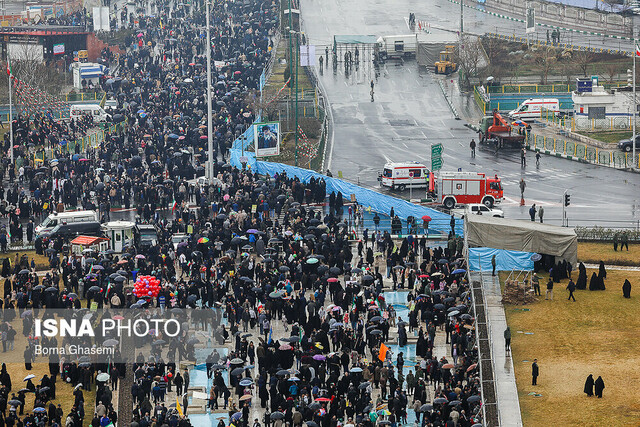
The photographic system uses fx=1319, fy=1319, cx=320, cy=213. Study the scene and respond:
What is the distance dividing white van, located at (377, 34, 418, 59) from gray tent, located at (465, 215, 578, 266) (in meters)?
49.4

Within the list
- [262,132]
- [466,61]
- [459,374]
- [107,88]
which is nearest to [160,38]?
[107,88]

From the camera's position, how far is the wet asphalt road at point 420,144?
6769 cm

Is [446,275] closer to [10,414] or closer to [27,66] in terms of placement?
[10,414]

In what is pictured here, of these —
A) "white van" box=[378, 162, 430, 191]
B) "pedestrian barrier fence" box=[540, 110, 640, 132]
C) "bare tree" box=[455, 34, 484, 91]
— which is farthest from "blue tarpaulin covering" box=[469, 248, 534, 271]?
"bare tree" box=[455, 34, 484, 91]

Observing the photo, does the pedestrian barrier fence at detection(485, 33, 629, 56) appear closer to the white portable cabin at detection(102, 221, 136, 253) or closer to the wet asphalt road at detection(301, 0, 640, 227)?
the wet asphalt road at detection(301, 0, 640, 227)

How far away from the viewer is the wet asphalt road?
67.7 metres

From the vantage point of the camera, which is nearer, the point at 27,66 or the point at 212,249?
the point at 212,249

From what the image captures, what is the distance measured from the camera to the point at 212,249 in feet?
182

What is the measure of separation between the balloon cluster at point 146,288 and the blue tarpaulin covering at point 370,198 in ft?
53.1

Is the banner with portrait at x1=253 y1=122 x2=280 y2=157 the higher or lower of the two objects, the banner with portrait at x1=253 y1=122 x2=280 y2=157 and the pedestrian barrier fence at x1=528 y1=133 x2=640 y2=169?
the higher

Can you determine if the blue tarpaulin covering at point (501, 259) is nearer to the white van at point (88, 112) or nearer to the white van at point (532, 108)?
the white van at point (532, 108)

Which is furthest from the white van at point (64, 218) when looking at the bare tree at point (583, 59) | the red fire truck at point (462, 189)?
the bare tree at point (583, 59)

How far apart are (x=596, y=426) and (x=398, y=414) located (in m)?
6.35

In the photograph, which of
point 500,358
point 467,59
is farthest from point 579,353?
point 467,59
